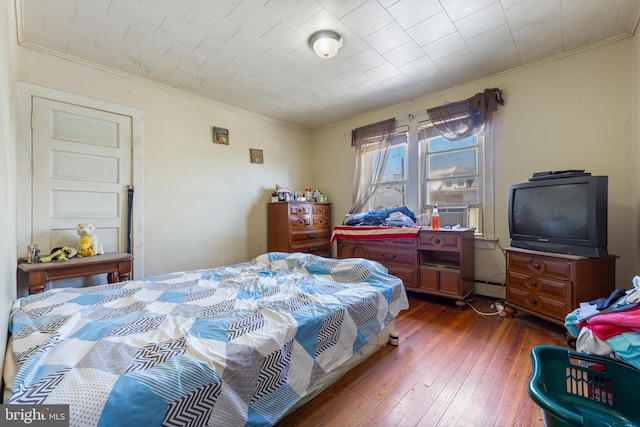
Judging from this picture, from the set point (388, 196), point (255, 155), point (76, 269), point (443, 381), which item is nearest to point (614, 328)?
point (443, 381)

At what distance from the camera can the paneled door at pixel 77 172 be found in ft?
7.68

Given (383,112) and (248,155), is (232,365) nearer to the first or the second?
(248,155)

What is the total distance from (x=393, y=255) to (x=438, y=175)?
1.20 meters

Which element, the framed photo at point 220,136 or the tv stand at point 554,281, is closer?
the tv stand at point 554,281

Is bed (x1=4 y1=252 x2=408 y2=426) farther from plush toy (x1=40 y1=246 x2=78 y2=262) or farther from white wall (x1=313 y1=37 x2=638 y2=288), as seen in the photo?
white wall (x1=313 y1=37 x2=638 y2=288)

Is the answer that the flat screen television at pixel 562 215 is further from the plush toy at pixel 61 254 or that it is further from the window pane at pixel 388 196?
the plush toy at pixel 61 254

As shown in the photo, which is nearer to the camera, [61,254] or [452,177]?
[61,254]

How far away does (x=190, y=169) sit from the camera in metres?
3.27

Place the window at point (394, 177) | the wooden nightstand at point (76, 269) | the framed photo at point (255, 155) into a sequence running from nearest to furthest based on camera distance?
the wooden nightstand at point (76, 269) < the window at point (394, 177) < the framed photo at point (255, 155)

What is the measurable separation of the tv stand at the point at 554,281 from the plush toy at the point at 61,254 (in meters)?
4.00

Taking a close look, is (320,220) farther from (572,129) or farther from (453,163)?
(572,129)

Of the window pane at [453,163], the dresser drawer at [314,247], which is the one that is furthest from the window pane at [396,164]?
the dresser drawer at [314,247]

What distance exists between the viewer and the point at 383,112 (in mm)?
3828

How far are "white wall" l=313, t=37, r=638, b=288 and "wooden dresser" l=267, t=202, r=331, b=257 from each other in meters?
2.17
